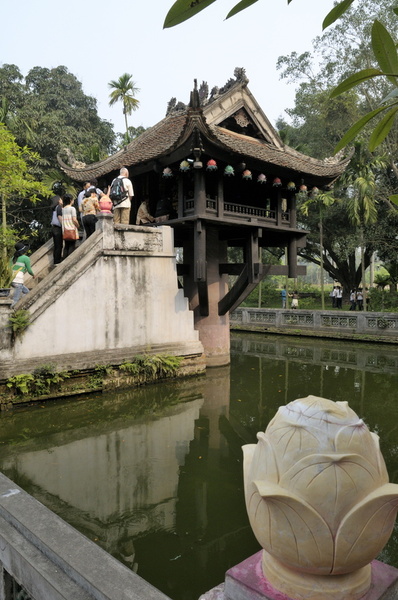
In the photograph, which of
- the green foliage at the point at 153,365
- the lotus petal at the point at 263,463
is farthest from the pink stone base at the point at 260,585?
the green foliage at the point at 153,365

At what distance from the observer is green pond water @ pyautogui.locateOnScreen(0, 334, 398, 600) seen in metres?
3.37

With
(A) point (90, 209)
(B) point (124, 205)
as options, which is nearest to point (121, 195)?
(B) point (124, 205)

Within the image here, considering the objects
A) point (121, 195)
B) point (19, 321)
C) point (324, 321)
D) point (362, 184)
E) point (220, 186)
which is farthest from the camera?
point (362, 184)

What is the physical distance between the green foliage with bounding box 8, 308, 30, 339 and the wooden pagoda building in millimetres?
3588

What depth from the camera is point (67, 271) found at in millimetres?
7730

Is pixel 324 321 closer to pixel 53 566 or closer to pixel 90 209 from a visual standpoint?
pixel 90 209

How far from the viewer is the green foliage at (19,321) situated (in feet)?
23.0

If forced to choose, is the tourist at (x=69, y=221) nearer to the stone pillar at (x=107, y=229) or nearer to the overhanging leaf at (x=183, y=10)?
the stone pillar at (x=107, y=229)

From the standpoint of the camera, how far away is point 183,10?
2.54 feet

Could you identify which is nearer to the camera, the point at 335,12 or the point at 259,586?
the point at 335,12

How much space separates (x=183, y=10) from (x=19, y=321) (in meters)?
6.99

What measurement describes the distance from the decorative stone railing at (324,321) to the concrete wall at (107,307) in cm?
719

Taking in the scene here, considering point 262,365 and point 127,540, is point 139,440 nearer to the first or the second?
point 127,540

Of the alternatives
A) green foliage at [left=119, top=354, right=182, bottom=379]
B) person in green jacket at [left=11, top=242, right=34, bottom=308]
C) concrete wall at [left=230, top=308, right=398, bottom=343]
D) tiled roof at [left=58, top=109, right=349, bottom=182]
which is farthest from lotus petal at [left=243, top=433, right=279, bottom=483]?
concrete wall at [left=230, top=308, right=398, bottom=343]
